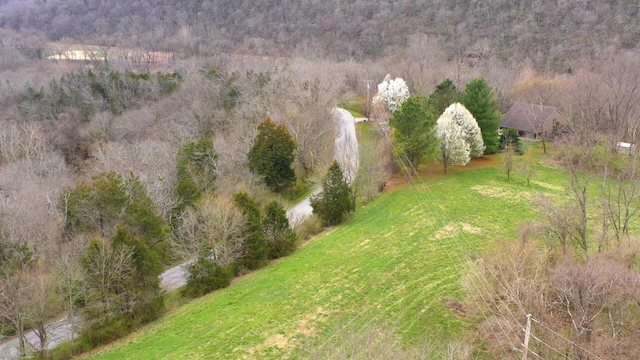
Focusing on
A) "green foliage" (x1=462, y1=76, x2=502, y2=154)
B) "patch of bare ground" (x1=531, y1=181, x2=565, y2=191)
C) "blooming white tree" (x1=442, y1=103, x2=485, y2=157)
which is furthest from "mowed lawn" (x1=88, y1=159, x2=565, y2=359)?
"green foliage" (x1=462, y1=76, x2=502, y2=154)

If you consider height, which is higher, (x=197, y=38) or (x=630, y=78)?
(x=197, y=38)

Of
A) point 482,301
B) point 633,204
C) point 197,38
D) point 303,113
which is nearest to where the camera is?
point 482,301

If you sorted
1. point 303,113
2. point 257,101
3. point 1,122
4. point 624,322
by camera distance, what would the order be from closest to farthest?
point 624,322 < point 303,113 < point 257,101 < point 1,122

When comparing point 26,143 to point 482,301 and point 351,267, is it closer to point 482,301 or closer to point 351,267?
point 351,267

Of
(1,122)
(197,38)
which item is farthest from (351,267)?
(197,38)

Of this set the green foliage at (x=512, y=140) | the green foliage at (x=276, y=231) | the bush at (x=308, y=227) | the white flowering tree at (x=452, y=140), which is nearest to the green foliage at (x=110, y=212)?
the green foliage at (x=276, y=231)

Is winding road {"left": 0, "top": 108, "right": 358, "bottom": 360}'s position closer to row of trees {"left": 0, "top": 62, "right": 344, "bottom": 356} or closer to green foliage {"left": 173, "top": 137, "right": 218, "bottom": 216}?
row of trees {"left": 0, "top": 62, "right": 344, "bottom": 356}

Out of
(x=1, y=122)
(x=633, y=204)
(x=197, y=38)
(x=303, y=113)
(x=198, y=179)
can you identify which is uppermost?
(x=197, y=38)

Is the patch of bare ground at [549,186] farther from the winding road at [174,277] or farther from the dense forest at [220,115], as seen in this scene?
the winding road at [174,277]
